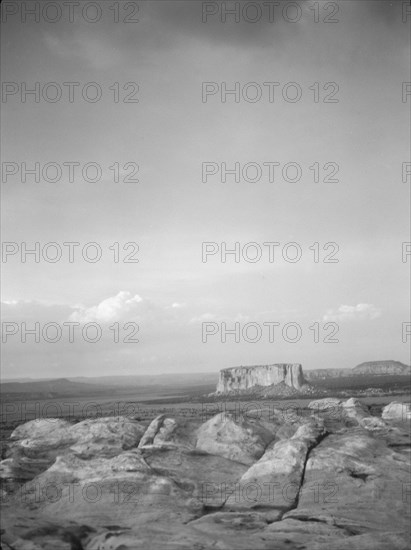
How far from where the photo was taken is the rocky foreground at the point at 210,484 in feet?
25.8

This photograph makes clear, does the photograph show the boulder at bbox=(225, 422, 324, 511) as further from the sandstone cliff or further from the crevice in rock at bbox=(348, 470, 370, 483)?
the sandstone cliff

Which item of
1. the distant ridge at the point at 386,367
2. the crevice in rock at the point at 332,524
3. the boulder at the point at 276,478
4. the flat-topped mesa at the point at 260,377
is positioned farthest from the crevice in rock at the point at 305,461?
the distant ridge at the point at 386,367

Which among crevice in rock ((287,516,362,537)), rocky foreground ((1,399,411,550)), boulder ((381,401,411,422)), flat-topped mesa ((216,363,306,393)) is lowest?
crevice in rock ((287,516,362,537))

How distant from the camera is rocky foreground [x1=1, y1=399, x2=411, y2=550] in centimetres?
786

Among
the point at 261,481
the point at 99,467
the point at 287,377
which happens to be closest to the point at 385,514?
the point at 261,481

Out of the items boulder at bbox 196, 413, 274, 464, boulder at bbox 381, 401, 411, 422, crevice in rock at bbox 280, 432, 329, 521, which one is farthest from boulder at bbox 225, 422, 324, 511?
boulder at bbox 381, 401, 411, 422

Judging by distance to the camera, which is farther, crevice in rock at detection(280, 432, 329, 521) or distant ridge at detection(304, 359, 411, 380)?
distant ridge at detection(304, 359, 411, 380)

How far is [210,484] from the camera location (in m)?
9.47

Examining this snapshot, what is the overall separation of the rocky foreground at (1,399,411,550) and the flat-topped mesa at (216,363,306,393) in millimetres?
1055

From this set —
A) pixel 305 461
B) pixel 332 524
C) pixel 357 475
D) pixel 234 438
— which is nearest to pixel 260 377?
pixel 234 438

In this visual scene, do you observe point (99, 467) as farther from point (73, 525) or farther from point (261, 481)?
point (261, 481)

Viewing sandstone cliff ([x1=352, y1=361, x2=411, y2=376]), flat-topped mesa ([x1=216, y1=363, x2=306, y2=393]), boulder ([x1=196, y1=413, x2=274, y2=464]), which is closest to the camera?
boulder ([x1=196, y1=413, x2=274, y2=464])

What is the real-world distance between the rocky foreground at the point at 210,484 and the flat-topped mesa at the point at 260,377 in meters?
1.05

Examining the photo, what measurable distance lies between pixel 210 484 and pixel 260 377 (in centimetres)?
365
